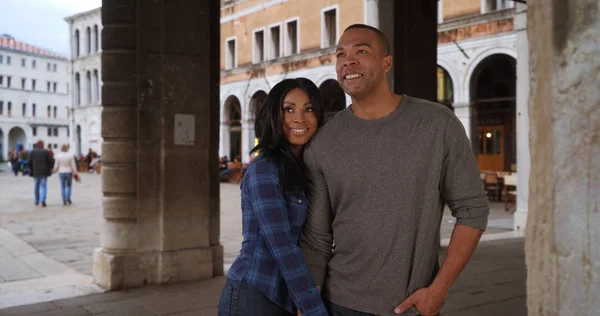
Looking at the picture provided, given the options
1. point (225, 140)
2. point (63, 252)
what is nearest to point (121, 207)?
point (63, 252)

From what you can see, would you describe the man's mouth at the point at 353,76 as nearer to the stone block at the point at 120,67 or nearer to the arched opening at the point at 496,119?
the stone block at the point at 120,67

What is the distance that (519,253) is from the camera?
7520 millimetres

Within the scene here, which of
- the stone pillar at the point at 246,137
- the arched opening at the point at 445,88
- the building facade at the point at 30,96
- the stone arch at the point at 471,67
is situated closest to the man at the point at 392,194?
the stone arch at the point at 471,67

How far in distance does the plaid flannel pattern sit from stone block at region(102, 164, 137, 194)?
3.77 m

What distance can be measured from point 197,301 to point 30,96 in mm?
89893

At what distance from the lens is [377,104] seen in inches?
72.4

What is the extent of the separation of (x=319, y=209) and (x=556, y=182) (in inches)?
30.5

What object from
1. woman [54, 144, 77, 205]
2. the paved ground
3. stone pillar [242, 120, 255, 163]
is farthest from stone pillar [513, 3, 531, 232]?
stone pillar [242, 120, 255, 163]

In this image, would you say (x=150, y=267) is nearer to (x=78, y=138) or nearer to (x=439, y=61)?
(x=439, y=61)

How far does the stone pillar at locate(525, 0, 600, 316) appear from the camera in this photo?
4.31ft

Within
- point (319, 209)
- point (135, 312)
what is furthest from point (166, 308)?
point (319, 209)

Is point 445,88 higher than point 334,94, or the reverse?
point 334,94

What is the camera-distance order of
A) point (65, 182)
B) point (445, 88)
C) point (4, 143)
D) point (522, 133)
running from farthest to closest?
point (4, 143) → point (445, 88) → point (65, 182) → point (522, 133)

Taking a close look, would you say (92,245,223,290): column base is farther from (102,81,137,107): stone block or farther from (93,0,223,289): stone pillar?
(102,81,137,107): stone block
